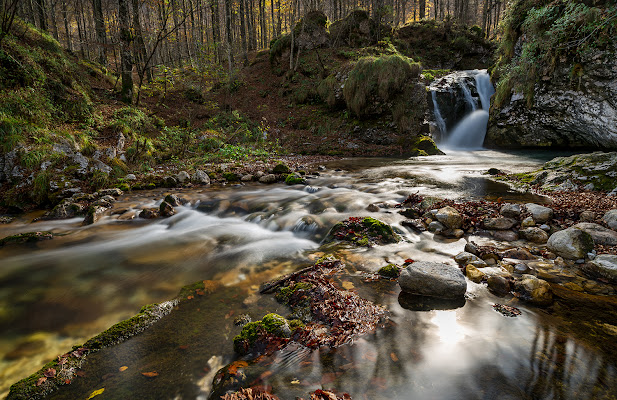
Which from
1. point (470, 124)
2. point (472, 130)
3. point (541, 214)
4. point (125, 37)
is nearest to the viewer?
point (541, 214)

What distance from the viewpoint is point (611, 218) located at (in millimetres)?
4738

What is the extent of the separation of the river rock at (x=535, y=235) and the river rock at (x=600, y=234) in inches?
20.4

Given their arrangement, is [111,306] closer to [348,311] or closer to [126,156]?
[348,311]

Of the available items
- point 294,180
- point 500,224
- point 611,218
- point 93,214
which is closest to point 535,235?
point 500,224

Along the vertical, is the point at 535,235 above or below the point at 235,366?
above

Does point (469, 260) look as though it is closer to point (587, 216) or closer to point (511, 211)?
point (511, 211)

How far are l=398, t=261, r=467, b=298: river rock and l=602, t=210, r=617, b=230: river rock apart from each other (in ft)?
11.7

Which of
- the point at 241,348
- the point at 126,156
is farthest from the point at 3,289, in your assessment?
the point at 126,156

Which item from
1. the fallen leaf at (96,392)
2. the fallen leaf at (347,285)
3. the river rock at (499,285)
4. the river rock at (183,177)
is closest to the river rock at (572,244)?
the river rock at (499,285)

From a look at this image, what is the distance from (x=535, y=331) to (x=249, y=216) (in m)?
5.69

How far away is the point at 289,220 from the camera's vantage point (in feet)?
20.7

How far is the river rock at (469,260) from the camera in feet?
12.6

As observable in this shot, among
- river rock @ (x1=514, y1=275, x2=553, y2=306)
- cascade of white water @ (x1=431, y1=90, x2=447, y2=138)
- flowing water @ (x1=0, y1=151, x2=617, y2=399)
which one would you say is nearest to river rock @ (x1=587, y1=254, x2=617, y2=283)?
river rock @ (x1=514, y1=275, x2=553, y2=306)

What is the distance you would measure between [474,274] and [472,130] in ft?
50.7
